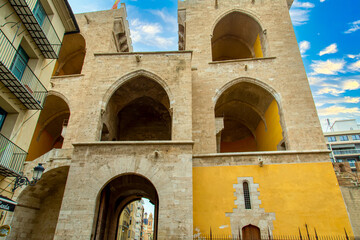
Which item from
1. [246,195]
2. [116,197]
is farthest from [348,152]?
[116,197]

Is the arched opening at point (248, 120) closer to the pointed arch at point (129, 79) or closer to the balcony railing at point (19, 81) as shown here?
the pointed arch at point (129, 79)

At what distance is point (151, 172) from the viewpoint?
29.6 feet

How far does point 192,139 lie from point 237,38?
904 cm

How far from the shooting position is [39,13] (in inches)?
375

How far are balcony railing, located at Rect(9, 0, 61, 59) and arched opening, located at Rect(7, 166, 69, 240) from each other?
4.76 metres

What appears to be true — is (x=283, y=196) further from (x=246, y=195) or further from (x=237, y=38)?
(x=237, y=38)

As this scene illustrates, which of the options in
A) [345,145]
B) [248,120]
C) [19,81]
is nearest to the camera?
[19,81]

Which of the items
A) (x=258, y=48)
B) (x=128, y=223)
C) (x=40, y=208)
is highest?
(x=258, y=48)

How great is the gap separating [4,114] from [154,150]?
5146mm

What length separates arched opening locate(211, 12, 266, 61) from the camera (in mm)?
15125

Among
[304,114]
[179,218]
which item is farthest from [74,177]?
[304,114]

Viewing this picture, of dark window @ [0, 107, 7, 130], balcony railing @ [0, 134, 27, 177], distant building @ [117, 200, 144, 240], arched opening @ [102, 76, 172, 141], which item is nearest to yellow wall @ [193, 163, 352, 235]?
arched opening @ [102, 76, 172, 141]

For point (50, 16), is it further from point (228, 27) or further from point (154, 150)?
point (228, 27)

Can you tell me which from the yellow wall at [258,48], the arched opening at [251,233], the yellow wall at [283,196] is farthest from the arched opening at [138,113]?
the arched opening at [251,233]
